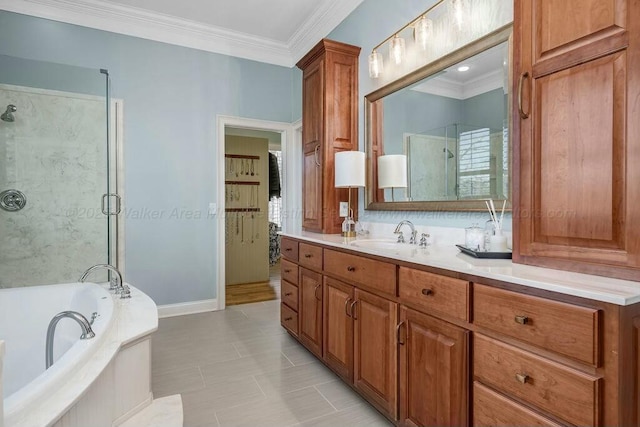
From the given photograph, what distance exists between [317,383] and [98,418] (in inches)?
49.9

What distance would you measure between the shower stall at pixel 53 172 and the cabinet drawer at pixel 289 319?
61.4 inches

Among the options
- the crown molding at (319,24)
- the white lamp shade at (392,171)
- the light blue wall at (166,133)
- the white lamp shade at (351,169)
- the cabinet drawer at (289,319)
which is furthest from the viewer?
the light blue wall at (166,133)

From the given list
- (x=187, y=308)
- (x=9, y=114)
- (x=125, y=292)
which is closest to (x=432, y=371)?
(x=125, y=292)

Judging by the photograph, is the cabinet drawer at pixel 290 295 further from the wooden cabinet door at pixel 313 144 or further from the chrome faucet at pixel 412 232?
the chrome faucet at pixel 412 232

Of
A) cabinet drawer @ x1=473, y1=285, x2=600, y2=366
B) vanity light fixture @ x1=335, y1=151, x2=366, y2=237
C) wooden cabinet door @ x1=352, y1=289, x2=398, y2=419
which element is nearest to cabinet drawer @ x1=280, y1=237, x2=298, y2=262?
vanity light fixture @ x1=335, y1=151, x2=366, y2=237

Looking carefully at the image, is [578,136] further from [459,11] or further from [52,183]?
[52,183]

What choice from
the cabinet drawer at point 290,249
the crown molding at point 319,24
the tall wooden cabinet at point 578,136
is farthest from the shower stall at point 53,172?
the tall wooden cabinet at point 578,136

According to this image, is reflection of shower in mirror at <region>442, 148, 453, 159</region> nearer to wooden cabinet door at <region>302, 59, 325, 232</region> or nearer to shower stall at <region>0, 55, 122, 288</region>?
wooden cabinet door at <region>302, 59, 325, 232</region>

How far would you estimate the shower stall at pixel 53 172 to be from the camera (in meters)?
2.63

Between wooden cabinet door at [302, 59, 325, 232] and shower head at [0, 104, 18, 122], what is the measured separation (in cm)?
227

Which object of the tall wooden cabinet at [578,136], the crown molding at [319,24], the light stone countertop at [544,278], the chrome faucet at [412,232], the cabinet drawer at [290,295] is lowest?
the cabinet drawer at [290,295]

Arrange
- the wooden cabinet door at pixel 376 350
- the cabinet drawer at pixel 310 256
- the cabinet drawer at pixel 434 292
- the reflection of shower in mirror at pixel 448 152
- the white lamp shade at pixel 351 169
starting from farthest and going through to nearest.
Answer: the white lamp shade at pixel 351 169 → the cabinet drawer at pixel 310 256 → the reflection of shower in mirror at pixel 448 152 → the wooden cabinet door at pixel 376 350 → the cabinet drawer at pixel 434 292

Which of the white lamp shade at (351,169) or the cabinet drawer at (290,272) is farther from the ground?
the white lamp shade at (351,169)

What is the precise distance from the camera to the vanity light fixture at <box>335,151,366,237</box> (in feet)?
8.52
